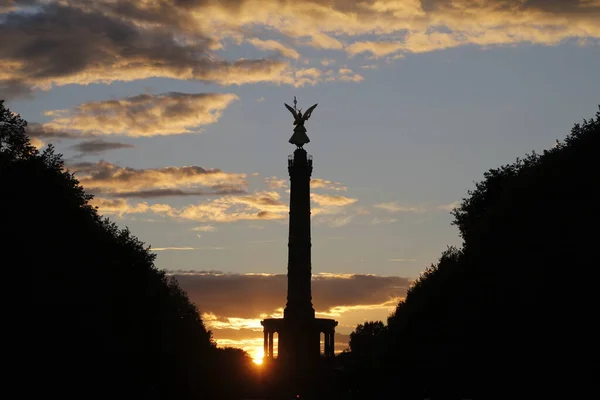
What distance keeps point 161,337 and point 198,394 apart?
37.5m

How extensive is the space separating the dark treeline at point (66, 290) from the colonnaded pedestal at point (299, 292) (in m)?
50.0

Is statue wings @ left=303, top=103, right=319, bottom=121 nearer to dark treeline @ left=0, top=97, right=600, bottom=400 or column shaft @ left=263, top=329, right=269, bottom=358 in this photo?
column shaft @ left=263, top=329, right=269, bottom=358

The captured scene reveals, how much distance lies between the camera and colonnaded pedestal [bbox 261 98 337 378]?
487 ft

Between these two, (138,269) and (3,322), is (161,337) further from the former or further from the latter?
(3,322)

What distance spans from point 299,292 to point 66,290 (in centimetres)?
8615

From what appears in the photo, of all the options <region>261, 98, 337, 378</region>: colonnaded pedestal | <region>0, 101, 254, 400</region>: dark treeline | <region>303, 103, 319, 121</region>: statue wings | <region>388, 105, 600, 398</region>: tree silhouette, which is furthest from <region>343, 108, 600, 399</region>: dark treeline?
<region>303, 103, 319, 121</region>: statue wings

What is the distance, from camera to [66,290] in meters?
64.4

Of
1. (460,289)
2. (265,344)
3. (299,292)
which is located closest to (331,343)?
(265,344)

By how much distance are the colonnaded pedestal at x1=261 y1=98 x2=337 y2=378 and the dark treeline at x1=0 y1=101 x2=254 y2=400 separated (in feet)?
164

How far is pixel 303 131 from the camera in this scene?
162 meters

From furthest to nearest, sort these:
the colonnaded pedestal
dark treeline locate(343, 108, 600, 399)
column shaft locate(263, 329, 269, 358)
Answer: column shaft locate(263, 329, 269, 358), the colonnaded pedestal, dark treeline locate(343, 108, 600, 399)

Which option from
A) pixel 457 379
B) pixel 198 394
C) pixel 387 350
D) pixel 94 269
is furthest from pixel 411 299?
pixel 94 269

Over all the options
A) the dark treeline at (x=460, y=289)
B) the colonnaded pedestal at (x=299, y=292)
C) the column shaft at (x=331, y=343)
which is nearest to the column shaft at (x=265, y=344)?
the colonnaded pedestal at (x=299, y=292)

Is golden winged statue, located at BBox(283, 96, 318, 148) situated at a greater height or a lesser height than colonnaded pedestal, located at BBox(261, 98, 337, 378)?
greater
